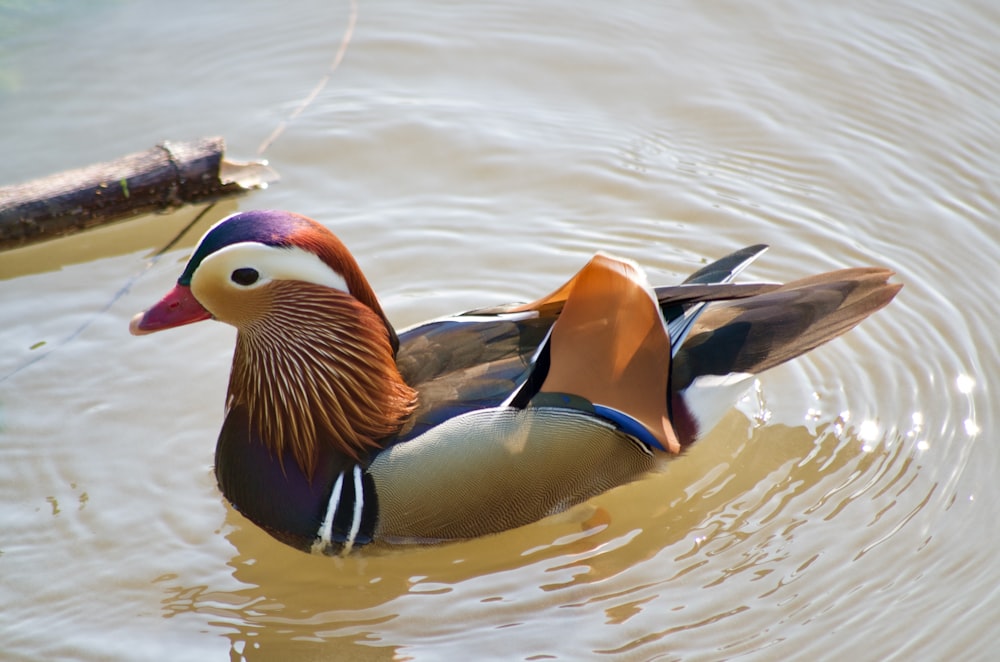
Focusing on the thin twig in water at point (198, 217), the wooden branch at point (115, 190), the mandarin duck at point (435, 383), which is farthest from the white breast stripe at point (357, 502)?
the wooden branch at point (115, 190)

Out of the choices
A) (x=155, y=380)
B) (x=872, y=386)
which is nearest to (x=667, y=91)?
(x=872, y=386)

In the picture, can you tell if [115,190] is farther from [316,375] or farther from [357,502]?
[357,502]

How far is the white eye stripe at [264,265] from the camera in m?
3.79

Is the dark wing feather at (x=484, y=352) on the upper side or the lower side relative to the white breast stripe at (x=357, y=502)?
upper

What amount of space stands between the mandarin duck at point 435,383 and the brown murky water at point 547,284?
32cm

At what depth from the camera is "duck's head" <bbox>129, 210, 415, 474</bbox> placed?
3859mm

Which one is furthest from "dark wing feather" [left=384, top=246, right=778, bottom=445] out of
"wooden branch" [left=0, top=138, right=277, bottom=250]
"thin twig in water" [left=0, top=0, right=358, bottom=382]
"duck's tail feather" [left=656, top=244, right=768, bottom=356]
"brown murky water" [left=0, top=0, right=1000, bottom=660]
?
"wooden branch" [left=0, top=138, right=277, bottom=250]

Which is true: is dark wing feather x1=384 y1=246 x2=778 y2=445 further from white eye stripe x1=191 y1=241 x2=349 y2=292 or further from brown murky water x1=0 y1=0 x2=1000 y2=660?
brown murky water x1=0 y1=0 x2=1000 y2=660

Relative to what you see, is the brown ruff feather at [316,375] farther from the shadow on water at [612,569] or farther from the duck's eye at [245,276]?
the shadow on water at [612,569]

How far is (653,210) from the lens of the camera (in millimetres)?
5980

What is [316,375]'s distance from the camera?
412 cm

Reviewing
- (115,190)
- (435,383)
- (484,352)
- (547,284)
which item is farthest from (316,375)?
(115,190)

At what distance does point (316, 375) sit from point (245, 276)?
488 mm

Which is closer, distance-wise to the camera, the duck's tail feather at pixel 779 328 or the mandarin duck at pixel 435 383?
the mandarin duck at pixel 435 383
